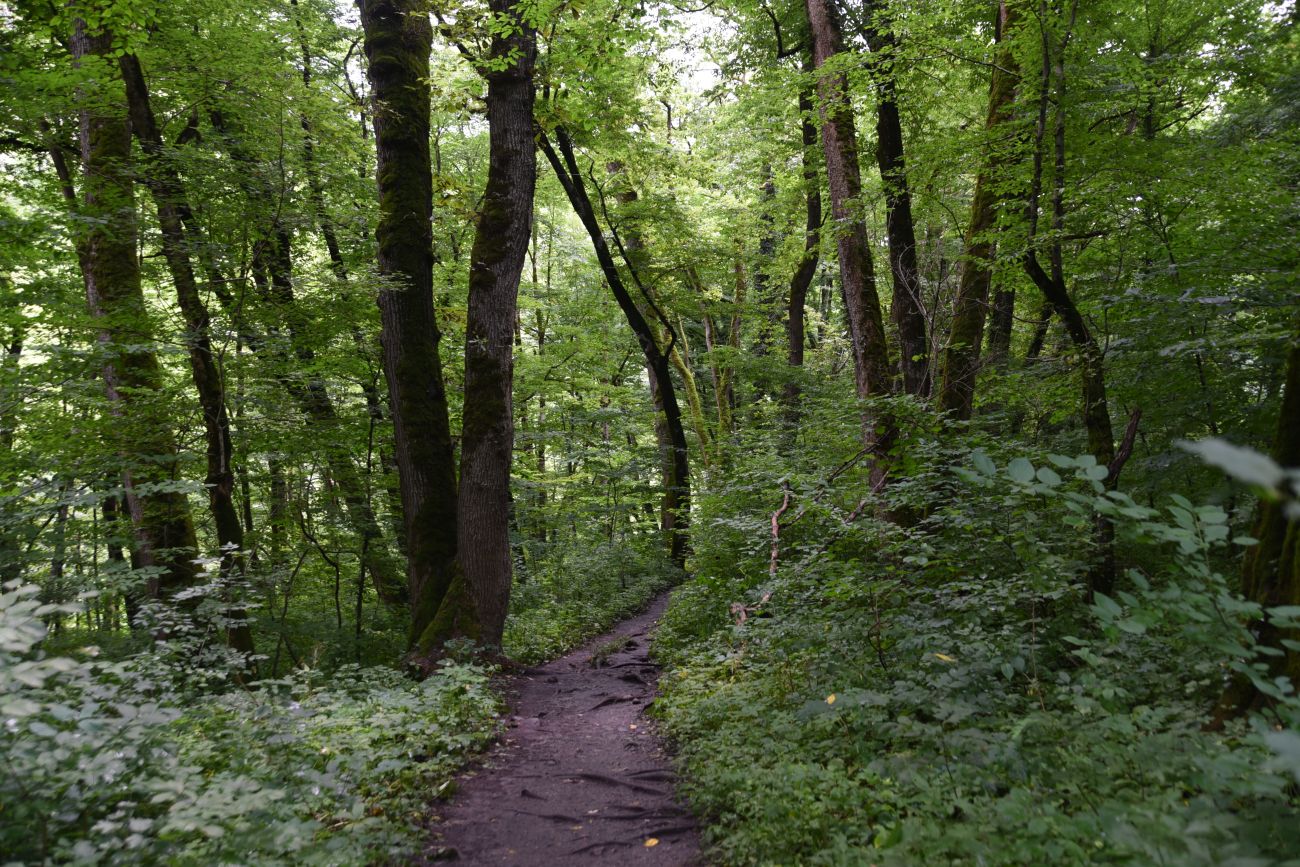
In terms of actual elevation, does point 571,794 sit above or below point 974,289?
below

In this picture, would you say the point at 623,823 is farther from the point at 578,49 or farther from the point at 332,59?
the point at 332,59

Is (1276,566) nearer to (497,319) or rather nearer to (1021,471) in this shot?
(1021,471)

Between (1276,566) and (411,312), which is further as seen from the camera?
(411,312)

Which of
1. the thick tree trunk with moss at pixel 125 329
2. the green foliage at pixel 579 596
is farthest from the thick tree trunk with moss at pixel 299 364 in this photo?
the green foliage at pixel 579 596

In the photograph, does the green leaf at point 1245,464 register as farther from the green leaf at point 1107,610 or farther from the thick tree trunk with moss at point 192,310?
the thick tree trunk with moss at point 192,310

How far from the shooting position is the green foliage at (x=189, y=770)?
2498 millimetres

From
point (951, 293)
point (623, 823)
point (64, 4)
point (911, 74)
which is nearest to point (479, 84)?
point (64, 4)

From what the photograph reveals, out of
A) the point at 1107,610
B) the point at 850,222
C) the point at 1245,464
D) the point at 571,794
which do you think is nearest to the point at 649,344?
the point at 850,222

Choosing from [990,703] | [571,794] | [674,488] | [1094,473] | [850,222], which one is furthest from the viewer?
[674,488]

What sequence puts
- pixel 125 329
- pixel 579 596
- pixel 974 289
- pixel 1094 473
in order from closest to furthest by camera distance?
pixel 1094 473 < pixel 125 329 < pixel 974 289 < pixel 579 596

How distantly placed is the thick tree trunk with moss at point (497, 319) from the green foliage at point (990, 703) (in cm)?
287

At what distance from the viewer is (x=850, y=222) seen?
783cm

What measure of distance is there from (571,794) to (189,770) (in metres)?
2.84

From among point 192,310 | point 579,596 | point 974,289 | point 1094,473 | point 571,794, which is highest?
point 192,310
